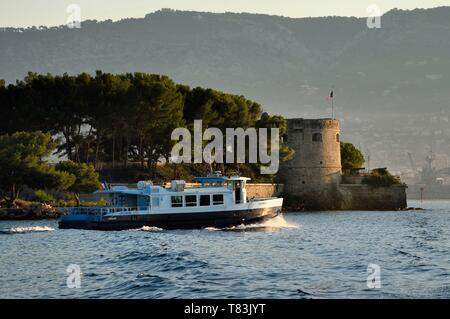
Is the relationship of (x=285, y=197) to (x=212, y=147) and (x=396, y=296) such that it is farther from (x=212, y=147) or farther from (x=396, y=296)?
(x=396, y=296)

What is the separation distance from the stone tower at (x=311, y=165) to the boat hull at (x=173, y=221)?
44788 millimetres

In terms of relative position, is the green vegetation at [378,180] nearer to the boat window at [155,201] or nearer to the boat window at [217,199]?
the boat window at [217,199]

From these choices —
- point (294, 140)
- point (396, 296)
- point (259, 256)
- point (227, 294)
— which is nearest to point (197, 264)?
point (259, 256)

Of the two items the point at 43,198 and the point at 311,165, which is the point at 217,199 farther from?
the point at 311,165

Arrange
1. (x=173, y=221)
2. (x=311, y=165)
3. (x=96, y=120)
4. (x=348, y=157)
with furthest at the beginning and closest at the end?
(x=348, y=157), (x=311, y=165), (x=96, y=120), (x=173, y=221)

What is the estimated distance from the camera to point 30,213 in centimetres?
7331

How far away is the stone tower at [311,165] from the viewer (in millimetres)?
107500

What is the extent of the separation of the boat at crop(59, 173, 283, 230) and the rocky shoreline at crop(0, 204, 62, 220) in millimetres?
12015

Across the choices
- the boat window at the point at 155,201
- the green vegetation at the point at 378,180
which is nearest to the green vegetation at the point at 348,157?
the green vegetation at the point at 378,180

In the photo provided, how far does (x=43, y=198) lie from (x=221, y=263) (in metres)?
41.9

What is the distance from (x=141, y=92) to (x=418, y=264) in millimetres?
51258

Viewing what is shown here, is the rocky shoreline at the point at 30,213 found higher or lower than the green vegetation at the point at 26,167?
lower

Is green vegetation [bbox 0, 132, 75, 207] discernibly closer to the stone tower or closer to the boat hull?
the boat hull

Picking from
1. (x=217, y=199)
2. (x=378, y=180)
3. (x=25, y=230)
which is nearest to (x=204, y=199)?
(x=217, y=199)
